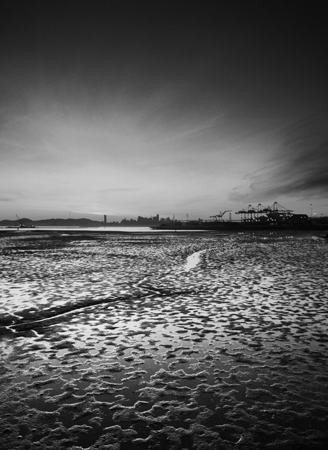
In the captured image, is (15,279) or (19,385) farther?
(15,279)

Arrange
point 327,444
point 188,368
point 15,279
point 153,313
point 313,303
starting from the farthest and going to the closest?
point 15,279 < point 313,303 < point 153,313 < point 188,368 < point 327,444

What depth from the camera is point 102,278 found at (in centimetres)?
945

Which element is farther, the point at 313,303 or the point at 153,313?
the point at 313,303

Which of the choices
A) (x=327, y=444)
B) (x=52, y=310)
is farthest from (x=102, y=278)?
(x=327, y=444)

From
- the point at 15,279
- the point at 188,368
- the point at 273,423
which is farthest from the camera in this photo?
the point at 15,279

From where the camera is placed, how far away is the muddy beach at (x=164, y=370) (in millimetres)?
2389

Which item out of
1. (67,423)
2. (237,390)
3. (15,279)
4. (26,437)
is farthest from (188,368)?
A: (15,279)

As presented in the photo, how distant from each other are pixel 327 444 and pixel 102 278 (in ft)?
25.9

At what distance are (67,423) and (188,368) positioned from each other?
1467 millimetres

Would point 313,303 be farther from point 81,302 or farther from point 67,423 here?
point 67,423

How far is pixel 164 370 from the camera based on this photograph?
3441 millimetres

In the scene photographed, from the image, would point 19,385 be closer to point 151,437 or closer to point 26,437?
point 26,437

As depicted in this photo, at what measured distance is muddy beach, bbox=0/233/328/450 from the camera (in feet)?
7.84

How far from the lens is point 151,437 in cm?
234
